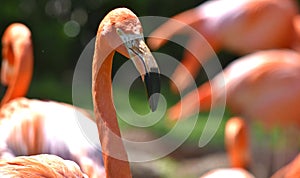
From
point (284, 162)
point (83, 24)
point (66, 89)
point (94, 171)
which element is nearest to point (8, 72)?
point (94, 171)

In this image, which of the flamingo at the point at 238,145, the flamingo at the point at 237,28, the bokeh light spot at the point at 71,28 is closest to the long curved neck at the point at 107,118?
the flamingo at the point at 238,145

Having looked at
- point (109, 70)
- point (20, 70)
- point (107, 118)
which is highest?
point (109, 70)

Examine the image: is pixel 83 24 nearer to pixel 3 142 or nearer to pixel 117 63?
pixel 117 63

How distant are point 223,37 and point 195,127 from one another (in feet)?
3.27

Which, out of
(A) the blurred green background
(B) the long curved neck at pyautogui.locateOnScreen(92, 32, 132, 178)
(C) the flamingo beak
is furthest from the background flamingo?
(A) the blurred green background

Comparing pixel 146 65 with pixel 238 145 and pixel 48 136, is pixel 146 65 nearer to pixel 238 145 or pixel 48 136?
pixel 48 136

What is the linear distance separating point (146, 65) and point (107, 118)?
10.8 inches

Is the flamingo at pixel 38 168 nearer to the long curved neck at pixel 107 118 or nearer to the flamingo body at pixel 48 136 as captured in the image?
the long curved neck at pixel 107 118

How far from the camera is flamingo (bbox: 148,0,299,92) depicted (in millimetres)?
5496

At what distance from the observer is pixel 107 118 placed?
8.54 ft

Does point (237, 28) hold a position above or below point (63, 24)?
above

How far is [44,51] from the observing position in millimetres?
7676

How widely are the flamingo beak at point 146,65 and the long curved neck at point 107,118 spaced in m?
0.13

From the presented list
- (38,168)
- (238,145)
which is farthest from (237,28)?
(38,168)
